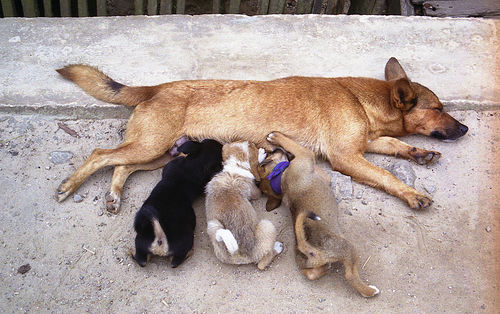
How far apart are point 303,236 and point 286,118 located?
1.48 m

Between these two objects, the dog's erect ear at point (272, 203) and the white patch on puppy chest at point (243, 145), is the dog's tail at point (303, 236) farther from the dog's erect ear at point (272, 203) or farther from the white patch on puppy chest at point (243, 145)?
the white patch on puppy chest at point (243, 145)

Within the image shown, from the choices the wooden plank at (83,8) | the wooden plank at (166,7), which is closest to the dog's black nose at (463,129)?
the wooden plank at (166,7)

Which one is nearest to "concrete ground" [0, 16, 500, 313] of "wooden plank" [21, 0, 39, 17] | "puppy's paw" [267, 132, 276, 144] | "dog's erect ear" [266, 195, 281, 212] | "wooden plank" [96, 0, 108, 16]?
"dog's erect ear" [266, 195, 281, 212]

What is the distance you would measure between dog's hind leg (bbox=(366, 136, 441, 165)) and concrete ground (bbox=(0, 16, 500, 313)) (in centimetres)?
9

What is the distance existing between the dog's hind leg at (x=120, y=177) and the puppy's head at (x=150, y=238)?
665 mm

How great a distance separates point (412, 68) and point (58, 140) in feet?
12.7

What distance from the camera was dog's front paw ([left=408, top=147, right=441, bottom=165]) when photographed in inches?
182

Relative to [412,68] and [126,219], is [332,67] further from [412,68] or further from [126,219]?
[126,219]

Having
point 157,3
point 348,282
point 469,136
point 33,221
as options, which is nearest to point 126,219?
point 33,221

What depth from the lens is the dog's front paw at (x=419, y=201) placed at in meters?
4.23

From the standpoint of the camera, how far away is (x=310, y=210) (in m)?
3.76

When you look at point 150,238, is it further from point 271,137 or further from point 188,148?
point 271,137

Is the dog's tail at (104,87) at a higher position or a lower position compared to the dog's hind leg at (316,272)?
higher

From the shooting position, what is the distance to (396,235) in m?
4.09
